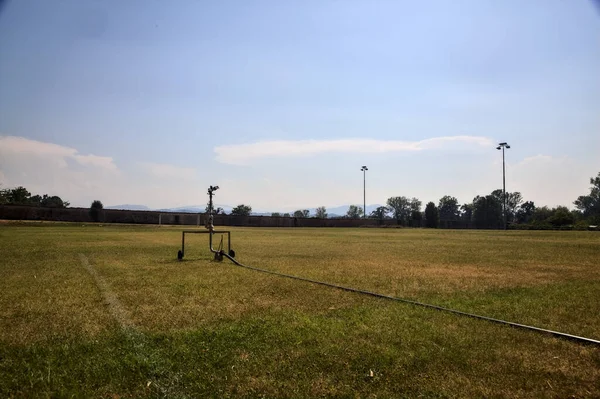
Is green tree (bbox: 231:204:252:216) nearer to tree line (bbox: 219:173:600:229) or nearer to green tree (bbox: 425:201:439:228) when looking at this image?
tree line (bbox: 219:173:600:229)

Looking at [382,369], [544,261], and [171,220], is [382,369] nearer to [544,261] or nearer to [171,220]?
[544,261]

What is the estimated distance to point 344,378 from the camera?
365cm

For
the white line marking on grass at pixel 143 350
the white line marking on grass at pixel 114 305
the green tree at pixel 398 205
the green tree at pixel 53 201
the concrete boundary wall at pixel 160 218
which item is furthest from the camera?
the green tree at pixel 398 205

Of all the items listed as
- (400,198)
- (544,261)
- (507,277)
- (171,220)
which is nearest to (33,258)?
(507,277)

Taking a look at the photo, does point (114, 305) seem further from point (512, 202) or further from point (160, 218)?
point (512, 202)

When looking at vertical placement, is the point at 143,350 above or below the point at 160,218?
below

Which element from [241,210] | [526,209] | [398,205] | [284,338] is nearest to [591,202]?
[526,209]

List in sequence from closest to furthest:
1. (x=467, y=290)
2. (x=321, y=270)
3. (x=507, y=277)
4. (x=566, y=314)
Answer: (x=566, y=314) < (x=467, y=290) < (x=507, y=277) < (x=321, y=270)

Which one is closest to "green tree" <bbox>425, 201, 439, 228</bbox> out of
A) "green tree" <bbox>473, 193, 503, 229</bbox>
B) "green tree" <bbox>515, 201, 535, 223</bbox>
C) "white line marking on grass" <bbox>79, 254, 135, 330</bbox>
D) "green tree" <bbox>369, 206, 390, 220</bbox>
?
"green tree" <bbox>473, 193, 503, 229</bbox>

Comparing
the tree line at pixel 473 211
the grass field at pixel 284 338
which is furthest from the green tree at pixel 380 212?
the grass field at pixel 284 338

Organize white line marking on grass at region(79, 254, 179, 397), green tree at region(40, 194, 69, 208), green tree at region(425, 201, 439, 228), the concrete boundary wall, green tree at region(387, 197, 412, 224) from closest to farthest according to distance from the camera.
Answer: white line marking on grass at region(79, 254, 179, 397), the concrete boundary wall, green tree at region(425, 201, 439, 228), green tree at region(40, 194, 69, 208), green tree at region(387, 197, 412, 224)

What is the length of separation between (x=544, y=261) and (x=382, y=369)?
1202 cm

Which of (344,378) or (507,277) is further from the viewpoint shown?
(507,277)

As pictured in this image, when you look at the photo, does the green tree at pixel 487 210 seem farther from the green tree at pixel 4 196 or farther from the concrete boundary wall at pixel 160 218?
the green tree at pixel 4 196
